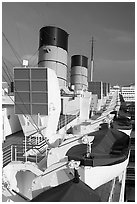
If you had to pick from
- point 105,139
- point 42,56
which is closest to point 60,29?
point 42,56

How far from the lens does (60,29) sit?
7445 mm

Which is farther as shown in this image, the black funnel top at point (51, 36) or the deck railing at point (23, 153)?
the black funnel top at point (51, 36)

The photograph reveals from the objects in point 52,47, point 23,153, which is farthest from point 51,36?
point 23,153

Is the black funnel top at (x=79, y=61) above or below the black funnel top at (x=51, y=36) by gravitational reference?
above

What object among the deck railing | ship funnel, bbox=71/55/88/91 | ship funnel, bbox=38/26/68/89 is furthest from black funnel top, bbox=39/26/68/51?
ship funnel, bbox=71/55/88/91

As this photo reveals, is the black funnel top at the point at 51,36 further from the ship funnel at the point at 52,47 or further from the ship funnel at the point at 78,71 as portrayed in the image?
the ship funnel at the point at 78,71

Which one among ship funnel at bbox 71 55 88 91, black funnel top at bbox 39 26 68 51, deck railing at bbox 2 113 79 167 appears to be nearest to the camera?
deck railing at bbox 2 113 79 167

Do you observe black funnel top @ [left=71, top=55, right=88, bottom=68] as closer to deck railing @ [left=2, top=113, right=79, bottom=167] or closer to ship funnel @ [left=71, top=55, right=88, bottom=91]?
ship funnel @ [left=71, top=55, right=88, bottom=91]

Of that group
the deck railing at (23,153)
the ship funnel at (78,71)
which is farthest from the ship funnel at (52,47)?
the ship funnel at (78,71)

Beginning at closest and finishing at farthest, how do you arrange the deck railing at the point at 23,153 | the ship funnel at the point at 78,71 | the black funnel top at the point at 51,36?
the deck railing at the point at 23,153, the black funnel top at the point at 51,36, the ship funnel at the point at 78,71

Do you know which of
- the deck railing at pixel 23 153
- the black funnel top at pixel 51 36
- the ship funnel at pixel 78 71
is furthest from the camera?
the ship funnel at pixel 78 71

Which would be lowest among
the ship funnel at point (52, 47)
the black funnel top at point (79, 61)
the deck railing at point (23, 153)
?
the deck railing at point (23, 153)

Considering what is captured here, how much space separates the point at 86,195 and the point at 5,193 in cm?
160

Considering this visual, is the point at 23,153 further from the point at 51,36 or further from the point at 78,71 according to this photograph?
the point at 78,71
